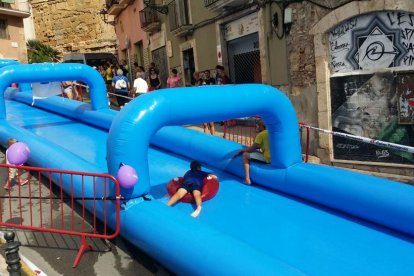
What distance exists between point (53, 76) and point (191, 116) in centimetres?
497

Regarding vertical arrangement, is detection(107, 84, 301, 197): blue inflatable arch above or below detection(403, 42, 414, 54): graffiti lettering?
below

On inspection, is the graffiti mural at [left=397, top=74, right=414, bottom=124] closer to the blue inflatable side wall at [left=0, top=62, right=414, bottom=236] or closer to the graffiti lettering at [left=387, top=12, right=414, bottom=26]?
the graffiti lettering at [left=387, top=12, right=414, bottom=26]

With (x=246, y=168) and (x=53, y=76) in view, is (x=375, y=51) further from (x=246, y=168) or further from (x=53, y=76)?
(x=53, y=76)

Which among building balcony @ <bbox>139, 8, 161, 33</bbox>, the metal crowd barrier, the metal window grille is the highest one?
the metal window grille

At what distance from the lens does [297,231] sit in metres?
3.80

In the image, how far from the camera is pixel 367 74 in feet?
24.2

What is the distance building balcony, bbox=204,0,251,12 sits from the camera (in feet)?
34.3

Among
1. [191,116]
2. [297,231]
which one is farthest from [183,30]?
[297,231]

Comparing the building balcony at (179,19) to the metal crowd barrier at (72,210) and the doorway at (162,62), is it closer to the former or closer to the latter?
the doorway at (162,62)

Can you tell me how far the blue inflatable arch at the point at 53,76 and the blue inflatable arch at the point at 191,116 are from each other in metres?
4.73

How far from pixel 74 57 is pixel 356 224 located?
2087cm

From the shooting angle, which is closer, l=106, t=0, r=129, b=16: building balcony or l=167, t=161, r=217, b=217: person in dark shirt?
l=167, t=161, r=217, b=217: person in dark shirt

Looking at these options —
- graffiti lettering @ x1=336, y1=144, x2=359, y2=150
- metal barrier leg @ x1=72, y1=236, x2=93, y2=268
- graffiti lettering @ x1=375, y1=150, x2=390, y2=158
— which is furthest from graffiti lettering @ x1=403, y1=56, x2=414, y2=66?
metal barrier leg @ x1=72, y1=236, x2=93, y2=268

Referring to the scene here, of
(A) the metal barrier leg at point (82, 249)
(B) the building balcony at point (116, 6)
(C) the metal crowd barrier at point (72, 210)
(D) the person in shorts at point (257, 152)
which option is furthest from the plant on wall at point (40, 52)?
(A) the metal barrier leg at point (82, 249)
